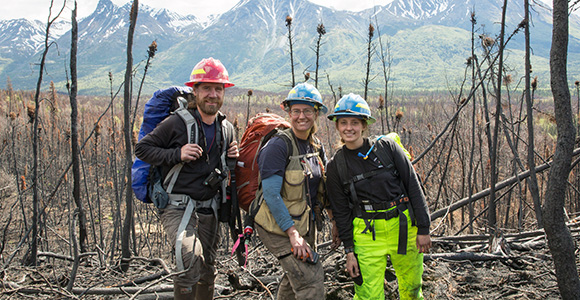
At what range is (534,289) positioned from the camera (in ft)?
10.7

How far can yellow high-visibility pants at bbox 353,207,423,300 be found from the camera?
262 centimetres

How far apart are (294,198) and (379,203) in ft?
2.22

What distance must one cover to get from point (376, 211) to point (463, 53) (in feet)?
554

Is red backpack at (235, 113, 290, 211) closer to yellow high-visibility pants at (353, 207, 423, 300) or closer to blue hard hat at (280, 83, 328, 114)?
blue hard hat at (280, 83, 328, 114)

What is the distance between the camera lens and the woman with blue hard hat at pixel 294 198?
2424 mm

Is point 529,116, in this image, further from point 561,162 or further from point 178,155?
point 178,155

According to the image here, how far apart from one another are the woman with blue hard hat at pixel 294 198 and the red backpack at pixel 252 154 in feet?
0.60

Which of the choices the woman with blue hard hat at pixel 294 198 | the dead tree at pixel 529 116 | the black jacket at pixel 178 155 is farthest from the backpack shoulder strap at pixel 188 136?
the dead tree at pixel 529 116

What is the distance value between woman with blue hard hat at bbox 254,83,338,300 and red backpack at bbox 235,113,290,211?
182mm

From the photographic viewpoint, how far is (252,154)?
2867mm

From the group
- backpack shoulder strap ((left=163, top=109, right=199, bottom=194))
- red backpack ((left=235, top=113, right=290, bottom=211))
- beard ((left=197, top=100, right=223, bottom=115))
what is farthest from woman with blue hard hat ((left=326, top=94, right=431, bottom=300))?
backpack shoulder strap ((left=163, top=109, right=199, bottom=194))

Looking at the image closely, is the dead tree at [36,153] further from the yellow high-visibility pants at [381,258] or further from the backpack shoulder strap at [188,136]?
the yellow high-visibility pants at [381,258]

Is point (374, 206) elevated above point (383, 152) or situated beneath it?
situated beneath

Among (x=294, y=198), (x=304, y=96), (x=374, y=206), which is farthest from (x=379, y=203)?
(x=304, y=96)
